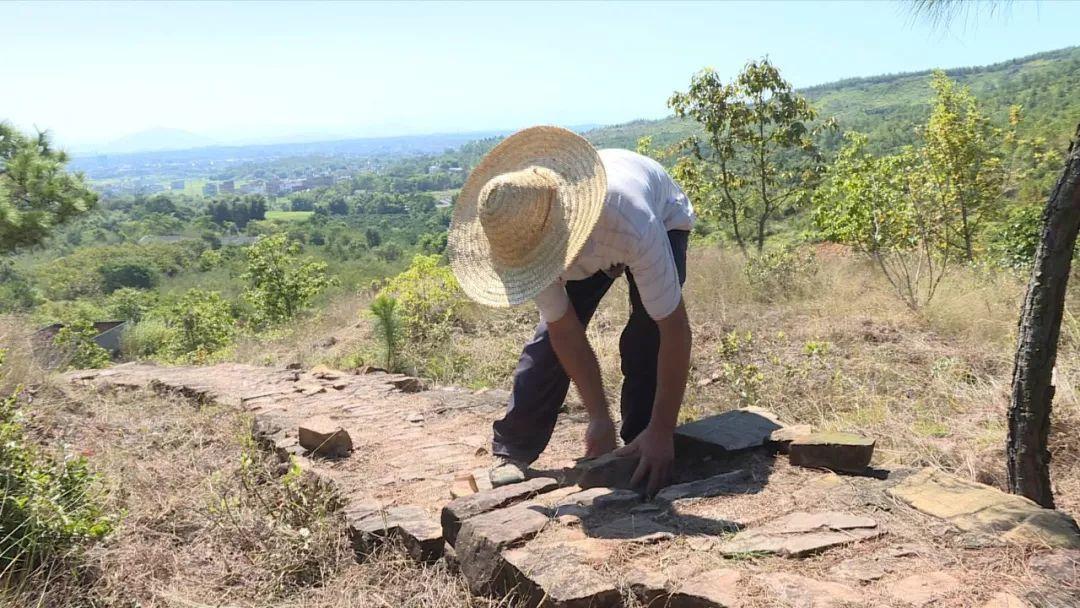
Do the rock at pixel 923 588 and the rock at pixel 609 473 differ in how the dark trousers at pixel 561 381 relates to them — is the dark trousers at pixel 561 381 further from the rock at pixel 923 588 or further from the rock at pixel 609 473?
the rock at pixel 923 588

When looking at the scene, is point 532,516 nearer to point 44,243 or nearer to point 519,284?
point 519,284

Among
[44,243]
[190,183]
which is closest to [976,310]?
[44,243]

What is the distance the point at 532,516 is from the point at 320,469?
1562 mm

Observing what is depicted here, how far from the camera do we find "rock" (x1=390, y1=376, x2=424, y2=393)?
219 inches

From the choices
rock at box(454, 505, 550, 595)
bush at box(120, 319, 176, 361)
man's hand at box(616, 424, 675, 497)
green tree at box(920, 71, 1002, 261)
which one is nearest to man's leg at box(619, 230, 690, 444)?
→ man's hand at box(616, 424, 675, 497)

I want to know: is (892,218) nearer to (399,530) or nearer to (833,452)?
(833,452)

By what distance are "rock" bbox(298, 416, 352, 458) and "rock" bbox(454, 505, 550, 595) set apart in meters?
1.58

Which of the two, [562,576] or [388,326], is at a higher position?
[562,576]

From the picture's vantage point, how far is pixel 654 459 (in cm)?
279

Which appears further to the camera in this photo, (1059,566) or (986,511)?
(986,511)

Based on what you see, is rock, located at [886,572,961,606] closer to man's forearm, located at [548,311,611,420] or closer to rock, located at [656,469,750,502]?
rock, located at [656,469,750,502]

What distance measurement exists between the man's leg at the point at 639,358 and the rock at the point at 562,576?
40.3 inches

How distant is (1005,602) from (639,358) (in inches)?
67.4

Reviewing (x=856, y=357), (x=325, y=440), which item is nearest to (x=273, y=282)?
(x=325, y=440)
